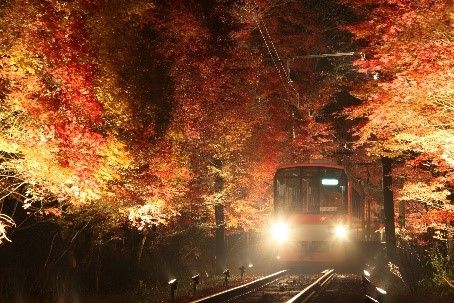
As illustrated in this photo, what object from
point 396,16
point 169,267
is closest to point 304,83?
point 169,267

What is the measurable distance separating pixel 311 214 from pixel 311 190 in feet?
3.34

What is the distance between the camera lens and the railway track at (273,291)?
1281 centimetres

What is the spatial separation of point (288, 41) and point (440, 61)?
1004 inches

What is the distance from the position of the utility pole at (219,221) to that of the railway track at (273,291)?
4.26 m

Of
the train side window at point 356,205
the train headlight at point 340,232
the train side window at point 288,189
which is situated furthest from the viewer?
the train side window at point 356,205

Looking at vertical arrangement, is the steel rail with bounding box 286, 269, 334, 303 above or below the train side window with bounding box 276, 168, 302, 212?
below

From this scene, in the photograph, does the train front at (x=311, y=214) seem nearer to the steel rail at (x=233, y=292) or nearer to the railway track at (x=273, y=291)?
the railway track at (x=273, y=291)

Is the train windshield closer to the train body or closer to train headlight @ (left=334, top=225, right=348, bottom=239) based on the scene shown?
the train body

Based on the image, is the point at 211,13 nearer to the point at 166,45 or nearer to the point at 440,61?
the point at 166,45

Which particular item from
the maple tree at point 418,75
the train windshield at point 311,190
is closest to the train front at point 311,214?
the train windshield at point 311,190

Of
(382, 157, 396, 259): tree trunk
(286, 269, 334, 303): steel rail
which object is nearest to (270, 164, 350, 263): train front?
(286, 269, 334, 303): steel rail

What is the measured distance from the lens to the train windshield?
21078 mm

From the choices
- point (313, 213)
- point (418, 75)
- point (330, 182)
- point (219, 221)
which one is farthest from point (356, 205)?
point (418, 75)

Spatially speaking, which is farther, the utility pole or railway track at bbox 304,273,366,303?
the utility pole
